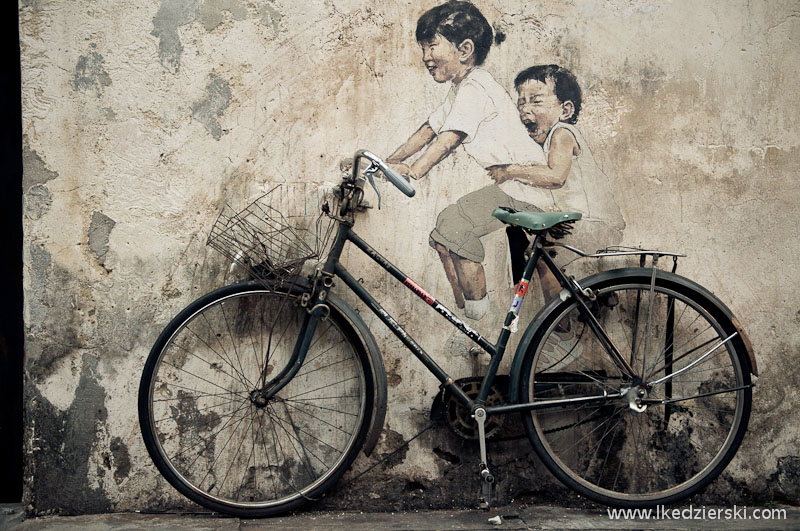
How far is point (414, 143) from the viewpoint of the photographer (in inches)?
121

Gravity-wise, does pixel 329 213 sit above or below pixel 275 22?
below

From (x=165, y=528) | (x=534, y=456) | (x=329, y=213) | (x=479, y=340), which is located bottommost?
(x=165, y=528)

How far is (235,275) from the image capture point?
3.01 meters

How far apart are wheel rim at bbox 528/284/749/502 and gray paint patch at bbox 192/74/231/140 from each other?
2113 millimetres

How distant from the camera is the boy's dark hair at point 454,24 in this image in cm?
308

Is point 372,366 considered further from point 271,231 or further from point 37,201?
point 37,201

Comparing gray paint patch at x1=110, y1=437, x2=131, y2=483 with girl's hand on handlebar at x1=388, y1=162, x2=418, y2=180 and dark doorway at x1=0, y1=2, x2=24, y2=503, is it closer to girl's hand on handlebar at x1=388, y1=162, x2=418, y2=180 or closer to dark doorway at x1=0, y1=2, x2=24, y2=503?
dark doorway at x1=0, y1=2, x2=24, y2=503

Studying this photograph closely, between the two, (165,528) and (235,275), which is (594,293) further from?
(165,528)

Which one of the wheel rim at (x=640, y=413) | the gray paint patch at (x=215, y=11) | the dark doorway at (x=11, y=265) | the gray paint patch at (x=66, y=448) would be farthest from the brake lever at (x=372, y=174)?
the dark doorway at (x=11, y=265)

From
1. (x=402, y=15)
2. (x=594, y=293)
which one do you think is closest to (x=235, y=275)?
(x=402, y=15)

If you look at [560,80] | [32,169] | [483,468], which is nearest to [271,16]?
[32,169]

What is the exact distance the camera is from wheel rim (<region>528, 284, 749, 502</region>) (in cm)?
310

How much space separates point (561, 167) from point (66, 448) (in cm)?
296

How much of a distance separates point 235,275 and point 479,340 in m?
1.30
